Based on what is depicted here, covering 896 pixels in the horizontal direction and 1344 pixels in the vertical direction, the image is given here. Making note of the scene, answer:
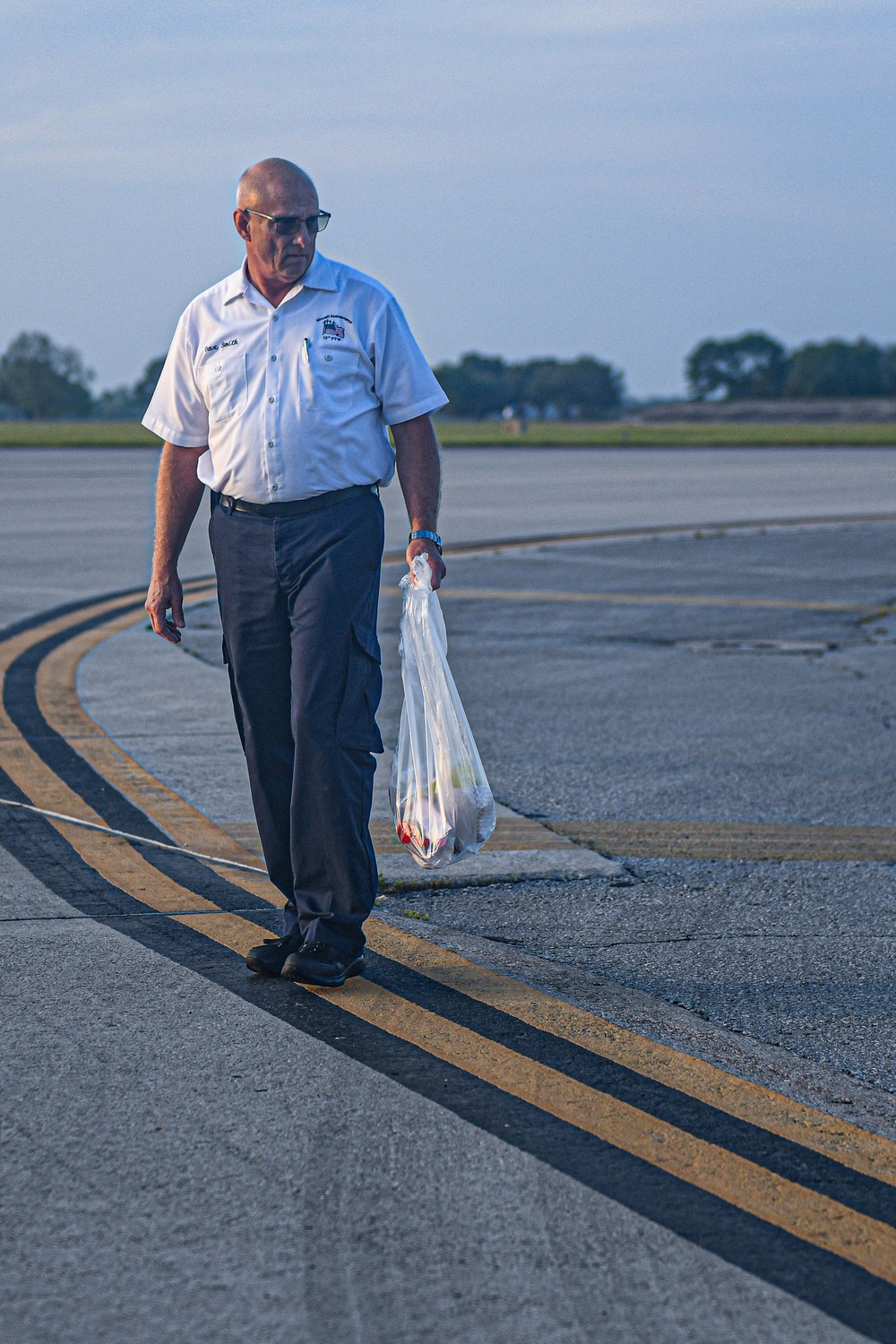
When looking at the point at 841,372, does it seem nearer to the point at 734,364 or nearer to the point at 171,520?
the point at 734,364

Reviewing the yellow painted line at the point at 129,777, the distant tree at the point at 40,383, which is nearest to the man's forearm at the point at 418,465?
the yellow painted line at the point at 129,777

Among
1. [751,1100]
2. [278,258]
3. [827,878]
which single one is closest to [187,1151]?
[751,1100]

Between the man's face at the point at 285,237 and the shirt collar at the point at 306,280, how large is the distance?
0.02 metres

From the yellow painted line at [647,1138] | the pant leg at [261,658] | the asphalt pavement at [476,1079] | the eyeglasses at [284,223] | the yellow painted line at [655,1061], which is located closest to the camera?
the asphalt pavement at [476,1079]

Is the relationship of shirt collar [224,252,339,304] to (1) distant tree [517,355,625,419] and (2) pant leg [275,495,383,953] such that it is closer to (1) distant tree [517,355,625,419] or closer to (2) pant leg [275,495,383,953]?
(2) pant leg [275,495,383,953]

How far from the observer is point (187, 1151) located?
10.2ft

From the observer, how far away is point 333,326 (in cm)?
403

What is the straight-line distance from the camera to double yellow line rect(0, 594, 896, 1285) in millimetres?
2928

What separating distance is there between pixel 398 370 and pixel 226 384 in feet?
1.43

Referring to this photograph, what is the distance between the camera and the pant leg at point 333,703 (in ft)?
13.3

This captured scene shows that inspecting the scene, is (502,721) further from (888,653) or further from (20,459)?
(20,459)

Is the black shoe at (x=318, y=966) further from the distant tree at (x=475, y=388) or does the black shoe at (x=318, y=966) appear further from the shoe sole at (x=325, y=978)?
the distant tree at (x=475, y=388)

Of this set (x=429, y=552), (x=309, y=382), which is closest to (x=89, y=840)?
(x=429, y=552)

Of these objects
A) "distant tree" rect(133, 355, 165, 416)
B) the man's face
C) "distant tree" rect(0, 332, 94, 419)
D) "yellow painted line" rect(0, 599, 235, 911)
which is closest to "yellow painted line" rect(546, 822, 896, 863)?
"yellow painted line" rect(0, 599, 235, 911)
